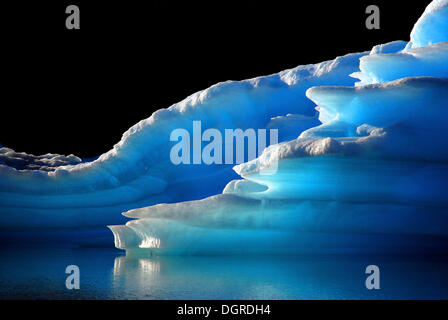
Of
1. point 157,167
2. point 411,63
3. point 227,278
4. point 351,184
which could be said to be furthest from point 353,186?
point 157,167

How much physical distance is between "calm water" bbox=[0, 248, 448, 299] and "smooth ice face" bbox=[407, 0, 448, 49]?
108 inches

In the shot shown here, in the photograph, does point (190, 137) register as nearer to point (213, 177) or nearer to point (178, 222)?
point (213, 177)

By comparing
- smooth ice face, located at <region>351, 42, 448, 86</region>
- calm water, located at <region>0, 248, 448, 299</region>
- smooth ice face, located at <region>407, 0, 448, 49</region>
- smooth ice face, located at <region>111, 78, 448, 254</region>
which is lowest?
calm water, located at <region>0, 248, 448, 299</region>

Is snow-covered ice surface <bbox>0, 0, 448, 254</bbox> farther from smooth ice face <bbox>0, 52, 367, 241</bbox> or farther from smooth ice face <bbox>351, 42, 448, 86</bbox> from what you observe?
smooth ice face <bbox>0, 52, 367, 241</bbox>

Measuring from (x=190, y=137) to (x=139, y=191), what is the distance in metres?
1.21

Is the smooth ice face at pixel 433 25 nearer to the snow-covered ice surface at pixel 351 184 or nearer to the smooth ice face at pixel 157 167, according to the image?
the snow-covered ice surface at pixel 351 184

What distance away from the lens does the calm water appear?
2990 millimetres

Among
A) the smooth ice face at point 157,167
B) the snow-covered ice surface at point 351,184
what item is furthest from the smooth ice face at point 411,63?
the smooth ice face at point 157,167

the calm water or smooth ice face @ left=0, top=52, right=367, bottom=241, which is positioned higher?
smooth ice face @ left=0, top=52, right=367, bottom=241

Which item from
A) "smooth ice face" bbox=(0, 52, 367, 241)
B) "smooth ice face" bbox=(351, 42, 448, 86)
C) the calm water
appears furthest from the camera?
"smooth ice face" bbox=(0, 52, 367, 241)

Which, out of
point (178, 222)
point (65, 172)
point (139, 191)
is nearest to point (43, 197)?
point (65, 172)

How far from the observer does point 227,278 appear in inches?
141

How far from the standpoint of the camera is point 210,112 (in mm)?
7219

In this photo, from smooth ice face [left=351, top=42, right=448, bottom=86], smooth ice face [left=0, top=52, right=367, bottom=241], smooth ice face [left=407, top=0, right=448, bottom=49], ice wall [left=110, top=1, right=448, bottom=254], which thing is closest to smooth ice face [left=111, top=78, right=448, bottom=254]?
ice wall [left=110, top=1, right=448, bottom=254]
